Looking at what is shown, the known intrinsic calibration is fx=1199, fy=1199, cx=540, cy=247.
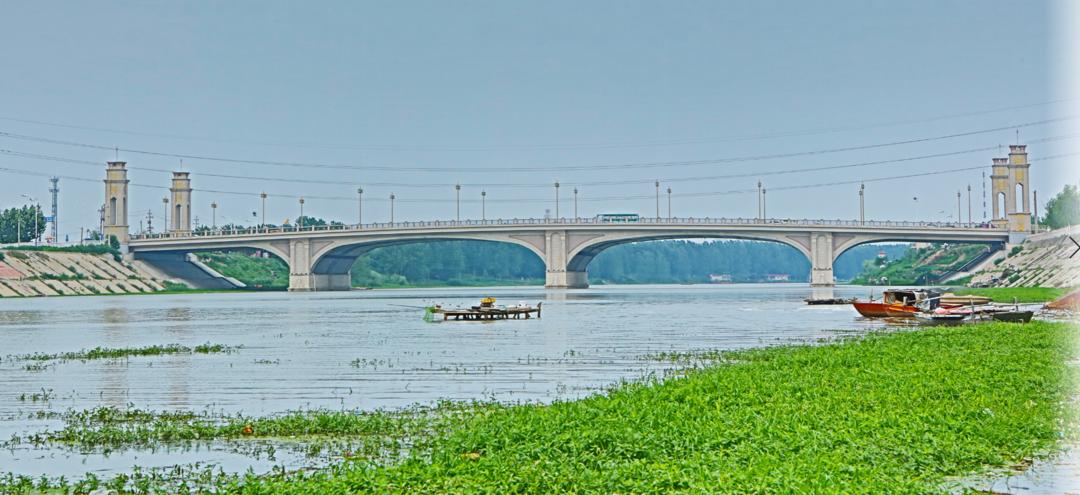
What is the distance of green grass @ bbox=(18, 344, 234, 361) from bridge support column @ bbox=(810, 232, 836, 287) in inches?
3593

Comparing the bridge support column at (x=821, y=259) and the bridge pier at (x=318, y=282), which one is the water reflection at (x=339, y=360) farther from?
the bridge pier at (x=318, y=282)

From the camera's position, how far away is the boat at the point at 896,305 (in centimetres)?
4912

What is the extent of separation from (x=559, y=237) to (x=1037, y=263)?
47593mm

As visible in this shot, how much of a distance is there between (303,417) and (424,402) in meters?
2.99

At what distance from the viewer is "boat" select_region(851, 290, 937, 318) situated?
49125mm

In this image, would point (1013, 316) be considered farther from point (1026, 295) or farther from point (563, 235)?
point (563, 235)

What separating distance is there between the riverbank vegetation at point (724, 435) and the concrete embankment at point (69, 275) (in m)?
95.4

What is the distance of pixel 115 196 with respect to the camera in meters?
144

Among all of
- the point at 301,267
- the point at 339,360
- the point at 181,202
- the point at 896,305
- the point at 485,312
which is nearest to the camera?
the point at 339,360

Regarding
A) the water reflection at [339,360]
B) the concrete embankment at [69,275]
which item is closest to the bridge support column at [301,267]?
the concrete embankment at [69,275]

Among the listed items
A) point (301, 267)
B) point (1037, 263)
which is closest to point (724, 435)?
point (1037, 263)

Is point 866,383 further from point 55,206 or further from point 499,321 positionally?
point 55,206

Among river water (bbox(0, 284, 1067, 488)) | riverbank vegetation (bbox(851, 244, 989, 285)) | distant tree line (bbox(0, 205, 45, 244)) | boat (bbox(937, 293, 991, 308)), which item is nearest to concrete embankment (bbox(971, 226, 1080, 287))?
riverbank vegetation (bbox(851, 244, 989, 285))

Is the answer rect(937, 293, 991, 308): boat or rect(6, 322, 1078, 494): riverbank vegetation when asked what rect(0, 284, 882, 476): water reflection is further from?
rect(937, 293, 991, 308): boat
